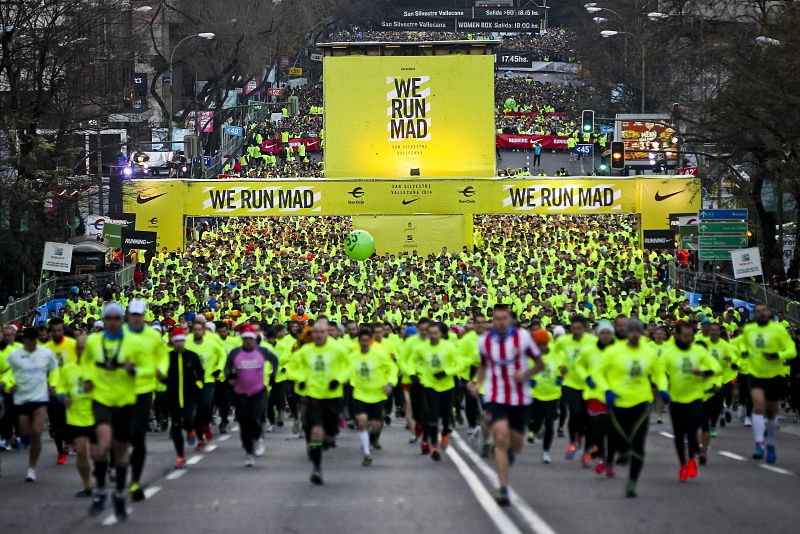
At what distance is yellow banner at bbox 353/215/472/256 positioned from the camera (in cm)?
4950

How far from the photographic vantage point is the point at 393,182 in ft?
163

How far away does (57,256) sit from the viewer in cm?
3634

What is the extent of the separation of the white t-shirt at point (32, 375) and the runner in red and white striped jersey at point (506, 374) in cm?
524

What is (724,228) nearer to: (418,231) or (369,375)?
(418,231)

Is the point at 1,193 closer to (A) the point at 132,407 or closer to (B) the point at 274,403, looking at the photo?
(B) the point at 274,403

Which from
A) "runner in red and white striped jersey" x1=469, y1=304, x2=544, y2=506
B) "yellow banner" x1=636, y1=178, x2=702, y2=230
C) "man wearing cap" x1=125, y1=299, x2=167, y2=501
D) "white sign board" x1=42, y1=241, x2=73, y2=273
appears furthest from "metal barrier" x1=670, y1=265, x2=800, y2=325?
"man wearing cap" x1=125, y1=299, x2=167, y2=501

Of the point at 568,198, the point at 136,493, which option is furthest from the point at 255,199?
the point at 136,493

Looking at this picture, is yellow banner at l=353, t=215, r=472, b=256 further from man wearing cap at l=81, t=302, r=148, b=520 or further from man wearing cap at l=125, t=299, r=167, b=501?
man wearing cap at l=81, t=302, r=148, b=520

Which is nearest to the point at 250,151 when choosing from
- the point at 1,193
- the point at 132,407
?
the point at 1,193

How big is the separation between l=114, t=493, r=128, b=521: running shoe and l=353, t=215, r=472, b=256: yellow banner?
36684 mm

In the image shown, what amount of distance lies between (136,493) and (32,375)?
3079mm

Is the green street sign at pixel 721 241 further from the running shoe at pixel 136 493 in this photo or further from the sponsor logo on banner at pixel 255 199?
the running shoe at pixel 136 493

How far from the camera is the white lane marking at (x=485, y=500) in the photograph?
478 inches

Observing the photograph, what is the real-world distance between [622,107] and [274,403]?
240 ft
